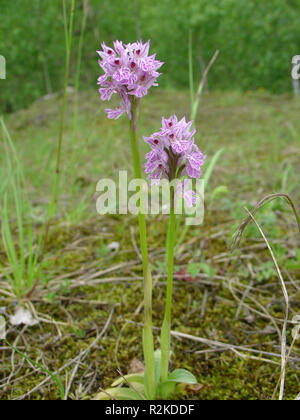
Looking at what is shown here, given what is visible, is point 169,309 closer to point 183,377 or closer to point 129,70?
point 183,377

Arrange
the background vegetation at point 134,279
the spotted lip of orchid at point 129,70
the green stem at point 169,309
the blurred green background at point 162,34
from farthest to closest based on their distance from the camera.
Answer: the blurred green background at point 162,34 < the background vegetation at point 134,279 < the green stem at point 169,309 < the spotted lip of orchid at point 129,70

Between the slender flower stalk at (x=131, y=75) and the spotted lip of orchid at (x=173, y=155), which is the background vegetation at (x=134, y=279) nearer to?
the spotted lip of orchid at (x=173, y=155)

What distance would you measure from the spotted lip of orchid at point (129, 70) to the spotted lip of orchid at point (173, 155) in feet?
0.41

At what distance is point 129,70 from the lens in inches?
40.0

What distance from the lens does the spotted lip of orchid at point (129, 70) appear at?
3.31 feet

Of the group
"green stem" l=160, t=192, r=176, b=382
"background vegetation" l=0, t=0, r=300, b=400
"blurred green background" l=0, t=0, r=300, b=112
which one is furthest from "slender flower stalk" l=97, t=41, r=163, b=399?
"blurred green background" l=0, t=0, r=300, b=112

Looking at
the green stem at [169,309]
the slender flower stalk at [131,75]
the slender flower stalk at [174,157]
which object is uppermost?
the slender flower stalk at [131,75]

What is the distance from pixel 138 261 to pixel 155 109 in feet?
18.9

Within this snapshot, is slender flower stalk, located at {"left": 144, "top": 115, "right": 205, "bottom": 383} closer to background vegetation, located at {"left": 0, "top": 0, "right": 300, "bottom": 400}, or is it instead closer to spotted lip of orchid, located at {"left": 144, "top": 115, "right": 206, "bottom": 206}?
spotted lip of orchid, located at {"left": 144, "top": 115, "right": 206, "bottom": 206}

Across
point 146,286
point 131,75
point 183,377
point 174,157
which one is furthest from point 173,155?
point 183,377

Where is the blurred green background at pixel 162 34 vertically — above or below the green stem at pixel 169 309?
above

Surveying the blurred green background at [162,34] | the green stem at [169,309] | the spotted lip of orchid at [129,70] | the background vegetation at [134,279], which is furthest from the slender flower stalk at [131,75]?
the blurred green background at [162,34]
